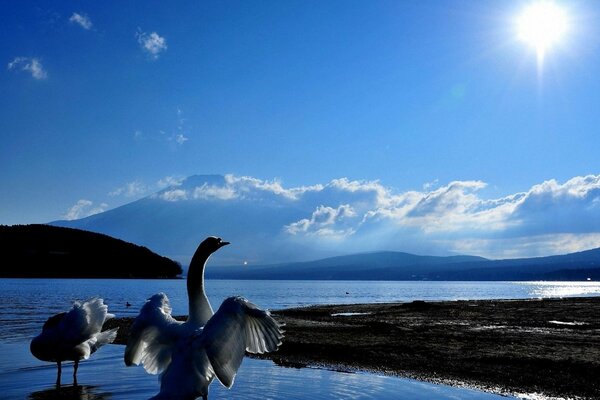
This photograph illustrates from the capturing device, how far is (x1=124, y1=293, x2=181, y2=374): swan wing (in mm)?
8891

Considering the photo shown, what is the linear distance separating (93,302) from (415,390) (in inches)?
289

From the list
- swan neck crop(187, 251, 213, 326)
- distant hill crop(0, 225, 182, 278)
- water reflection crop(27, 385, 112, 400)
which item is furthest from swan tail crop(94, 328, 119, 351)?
distant hill crop(0, 225, 182, 278)

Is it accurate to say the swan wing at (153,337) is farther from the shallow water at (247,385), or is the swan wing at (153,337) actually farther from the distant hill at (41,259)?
the distant hill at (41,259)

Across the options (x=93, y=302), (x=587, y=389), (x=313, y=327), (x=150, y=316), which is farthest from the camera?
(x=313, y=327)

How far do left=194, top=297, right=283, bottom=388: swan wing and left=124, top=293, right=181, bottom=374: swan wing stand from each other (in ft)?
3.95

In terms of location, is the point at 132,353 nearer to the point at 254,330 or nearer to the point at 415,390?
the point at 254,330

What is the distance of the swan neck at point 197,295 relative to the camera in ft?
29.7

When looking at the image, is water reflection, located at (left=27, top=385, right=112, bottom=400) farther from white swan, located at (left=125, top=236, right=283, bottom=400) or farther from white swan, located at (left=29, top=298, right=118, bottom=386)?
white swan, located at (left=125, top=236, right=283, bottom=400)

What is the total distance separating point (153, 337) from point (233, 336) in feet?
6.45

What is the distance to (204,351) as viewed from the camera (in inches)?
312

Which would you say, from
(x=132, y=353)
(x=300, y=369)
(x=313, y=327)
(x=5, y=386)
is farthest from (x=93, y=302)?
(x=313, y=327)

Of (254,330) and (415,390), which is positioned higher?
(254,330)

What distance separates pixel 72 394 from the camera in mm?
12297

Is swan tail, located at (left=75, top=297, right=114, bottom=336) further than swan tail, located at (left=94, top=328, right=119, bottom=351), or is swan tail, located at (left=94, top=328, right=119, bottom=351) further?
swan tail, located at (left=94, top=328, right=119, bottom=351)
